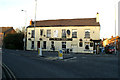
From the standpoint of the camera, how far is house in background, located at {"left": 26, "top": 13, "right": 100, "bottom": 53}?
29.7 meters

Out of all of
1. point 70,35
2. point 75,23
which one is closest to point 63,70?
point 70,35

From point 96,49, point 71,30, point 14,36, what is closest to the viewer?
point 96,49

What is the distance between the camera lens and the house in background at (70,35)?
97.4 feet

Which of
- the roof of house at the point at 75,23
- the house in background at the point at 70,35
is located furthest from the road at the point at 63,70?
the roof of house at the point at 75,23

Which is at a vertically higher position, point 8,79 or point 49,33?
point 49,33

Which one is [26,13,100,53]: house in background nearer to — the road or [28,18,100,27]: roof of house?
[28,18,100,27]: roof of house

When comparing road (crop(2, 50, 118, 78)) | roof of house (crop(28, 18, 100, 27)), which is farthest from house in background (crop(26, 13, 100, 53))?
road (crop(2, 50, 118, 78))

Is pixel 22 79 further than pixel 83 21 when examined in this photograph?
No

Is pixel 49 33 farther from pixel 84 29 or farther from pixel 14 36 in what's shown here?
pixel 14 36

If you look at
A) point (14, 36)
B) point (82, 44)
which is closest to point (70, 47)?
point (82, 44)

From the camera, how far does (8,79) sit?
5742 mm

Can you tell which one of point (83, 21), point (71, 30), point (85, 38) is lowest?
point (85, 38)

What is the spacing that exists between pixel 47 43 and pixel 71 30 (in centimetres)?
711

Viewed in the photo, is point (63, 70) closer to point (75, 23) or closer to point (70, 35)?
point (70, 35)
